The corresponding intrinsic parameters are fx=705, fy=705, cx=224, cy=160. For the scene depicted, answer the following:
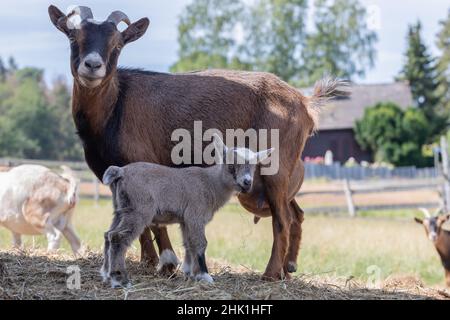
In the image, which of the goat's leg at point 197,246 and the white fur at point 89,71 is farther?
the goat's leg at point 197,246

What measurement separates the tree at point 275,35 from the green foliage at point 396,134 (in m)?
6.66

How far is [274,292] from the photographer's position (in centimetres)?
546

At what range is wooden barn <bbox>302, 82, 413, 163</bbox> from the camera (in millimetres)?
53438

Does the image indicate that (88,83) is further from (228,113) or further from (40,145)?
(40,145)

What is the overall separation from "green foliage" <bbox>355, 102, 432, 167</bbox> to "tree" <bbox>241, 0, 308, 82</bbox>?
6656mm

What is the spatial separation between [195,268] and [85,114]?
1791 millimetres

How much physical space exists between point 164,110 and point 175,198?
1212 mm

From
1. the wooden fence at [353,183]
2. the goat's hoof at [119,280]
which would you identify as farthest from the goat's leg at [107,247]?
→ the wooden fence at [353,183]

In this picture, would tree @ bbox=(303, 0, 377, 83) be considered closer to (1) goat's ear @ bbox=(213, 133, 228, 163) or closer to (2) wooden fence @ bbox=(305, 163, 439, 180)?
(2) wooden fence @ bbox=(305, 163, 439, 180)

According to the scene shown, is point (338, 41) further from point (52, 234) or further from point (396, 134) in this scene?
→ point (52, 234)

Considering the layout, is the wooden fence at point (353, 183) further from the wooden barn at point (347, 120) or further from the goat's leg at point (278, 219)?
the goat's leg at point (278, 219)

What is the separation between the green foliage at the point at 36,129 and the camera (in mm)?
48084

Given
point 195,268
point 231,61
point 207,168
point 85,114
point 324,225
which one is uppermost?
point 231,61
